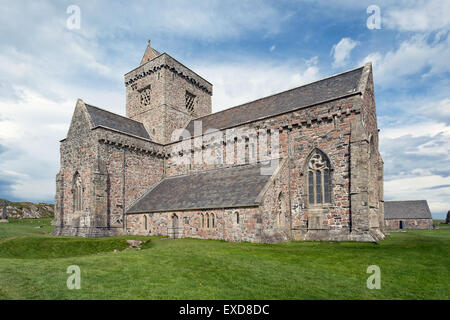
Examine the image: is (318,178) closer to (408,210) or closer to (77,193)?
(77,193)

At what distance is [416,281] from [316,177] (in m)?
11.3

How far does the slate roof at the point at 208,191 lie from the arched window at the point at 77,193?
431cm

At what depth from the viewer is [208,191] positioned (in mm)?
22188

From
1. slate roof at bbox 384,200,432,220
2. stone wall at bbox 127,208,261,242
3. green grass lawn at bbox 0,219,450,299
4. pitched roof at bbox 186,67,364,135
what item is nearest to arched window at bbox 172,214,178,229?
stone wall at bbox 127,208,261,242

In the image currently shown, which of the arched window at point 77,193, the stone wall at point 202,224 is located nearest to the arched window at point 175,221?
the stone wall at point 202,224

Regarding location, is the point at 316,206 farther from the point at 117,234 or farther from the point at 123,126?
the point at 123,126

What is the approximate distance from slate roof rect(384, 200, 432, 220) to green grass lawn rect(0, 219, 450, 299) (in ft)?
176

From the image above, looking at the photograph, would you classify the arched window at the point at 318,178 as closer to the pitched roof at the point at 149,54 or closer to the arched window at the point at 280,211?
the arched window at the point at 280,211

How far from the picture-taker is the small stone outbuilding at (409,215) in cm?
5734


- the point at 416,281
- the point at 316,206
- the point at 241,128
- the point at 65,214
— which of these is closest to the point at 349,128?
the point at 316,206

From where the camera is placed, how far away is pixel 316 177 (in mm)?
20141

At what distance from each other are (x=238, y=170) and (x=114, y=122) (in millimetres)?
14457

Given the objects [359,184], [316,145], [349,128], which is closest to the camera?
[359,184]

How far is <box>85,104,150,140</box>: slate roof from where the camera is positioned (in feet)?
87.0
